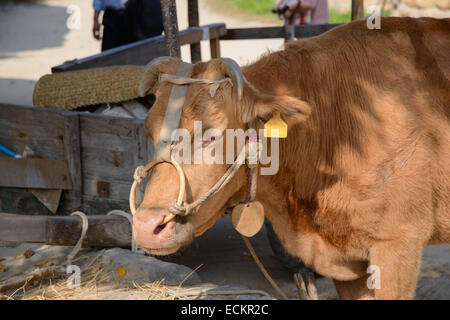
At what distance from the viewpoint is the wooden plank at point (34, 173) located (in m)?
5.68

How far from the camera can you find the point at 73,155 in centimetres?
560

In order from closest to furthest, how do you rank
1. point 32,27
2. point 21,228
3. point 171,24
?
point 21,228, point 171,24, point 32,27

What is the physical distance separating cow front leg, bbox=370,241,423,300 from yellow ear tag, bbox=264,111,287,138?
955 millimetres

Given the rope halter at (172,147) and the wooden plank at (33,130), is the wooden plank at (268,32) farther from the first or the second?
the rope halter at (172,147)

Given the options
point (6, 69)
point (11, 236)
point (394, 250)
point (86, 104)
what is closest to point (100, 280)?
point (11, 236)

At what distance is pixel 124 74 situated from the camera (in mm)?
6062

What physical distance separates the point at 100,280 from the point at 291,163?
2.04m

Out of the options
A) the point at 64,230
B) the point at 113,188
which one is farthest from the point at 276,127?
the point at 113,188

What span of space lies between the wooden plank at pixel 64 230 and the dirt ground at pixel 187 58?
0.72 m

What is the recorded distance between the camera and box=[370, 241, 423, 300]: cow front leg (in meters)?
3.53

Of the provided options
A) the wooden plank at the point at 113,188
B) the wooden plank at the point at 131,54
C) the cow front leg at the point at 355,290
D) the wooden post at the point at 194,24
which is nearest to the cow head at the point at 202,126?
the cow front leg at the point at 355,290

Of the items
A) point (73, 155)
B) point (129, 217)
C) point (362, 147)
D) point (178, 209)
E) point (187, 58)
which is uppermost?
point (362, 147)

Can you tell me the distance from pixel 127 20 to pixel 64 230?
4.93 meters

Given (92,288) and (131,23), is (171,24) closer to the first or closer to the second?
(92,288)
